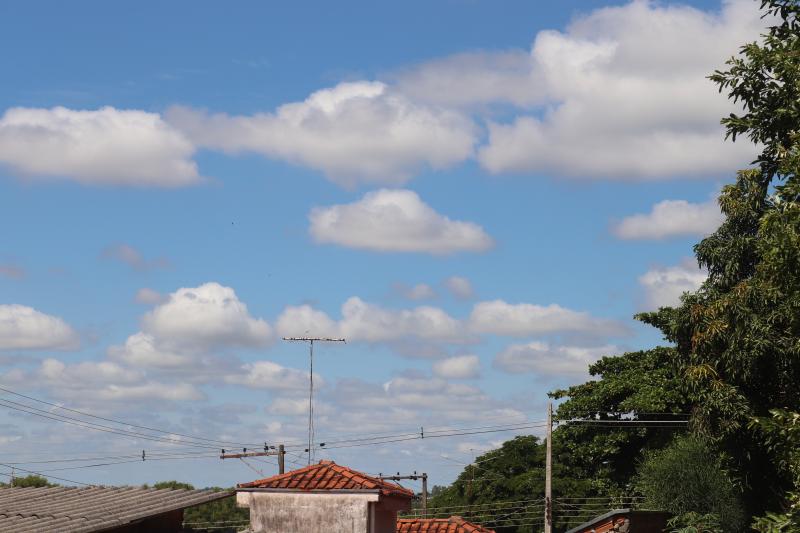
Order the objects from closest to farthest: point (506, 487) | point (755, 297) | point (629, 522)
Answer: point (755, 297)
point (629, 522)
point (506, 487)

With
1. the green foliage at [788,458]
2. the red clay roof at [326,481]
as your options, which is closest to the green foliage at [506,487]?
the green foliage at [788,458]

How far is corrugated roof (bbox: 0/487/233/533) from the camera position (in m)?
16.3

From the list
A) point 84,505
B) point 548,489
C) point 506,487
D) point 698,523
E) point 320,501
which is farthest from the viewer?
point 506,487

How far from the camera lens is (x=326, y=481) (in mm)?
24156

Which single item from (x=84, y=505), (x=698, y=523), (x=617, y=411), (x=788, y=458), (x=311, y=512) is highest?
(x=617, y=411)

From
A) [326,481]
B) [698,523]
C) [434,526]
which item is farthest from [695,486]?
[326,481]

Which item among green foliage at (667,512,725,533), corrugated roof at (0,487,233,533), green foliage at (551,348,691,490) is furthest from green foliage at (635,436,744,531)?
corrugated roof at (0,487,233,533)

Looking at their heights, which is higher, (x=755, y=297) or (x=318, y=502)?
(x=755, y=297)

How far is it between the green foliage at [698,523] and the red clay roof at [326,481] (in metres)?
20.4

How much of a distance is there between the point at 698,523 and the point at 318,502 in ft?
75.2

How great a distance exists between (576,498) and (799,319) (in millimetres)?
31997

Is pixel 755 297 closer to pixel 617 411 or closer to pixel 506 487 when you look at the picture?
pixel 617 411

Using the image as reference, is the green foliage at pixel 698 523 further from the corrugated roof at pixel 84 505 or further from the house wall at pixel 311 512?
the corrugated roof at pixel 84 505

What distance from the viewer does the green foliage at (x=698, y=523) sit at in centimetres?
4109
